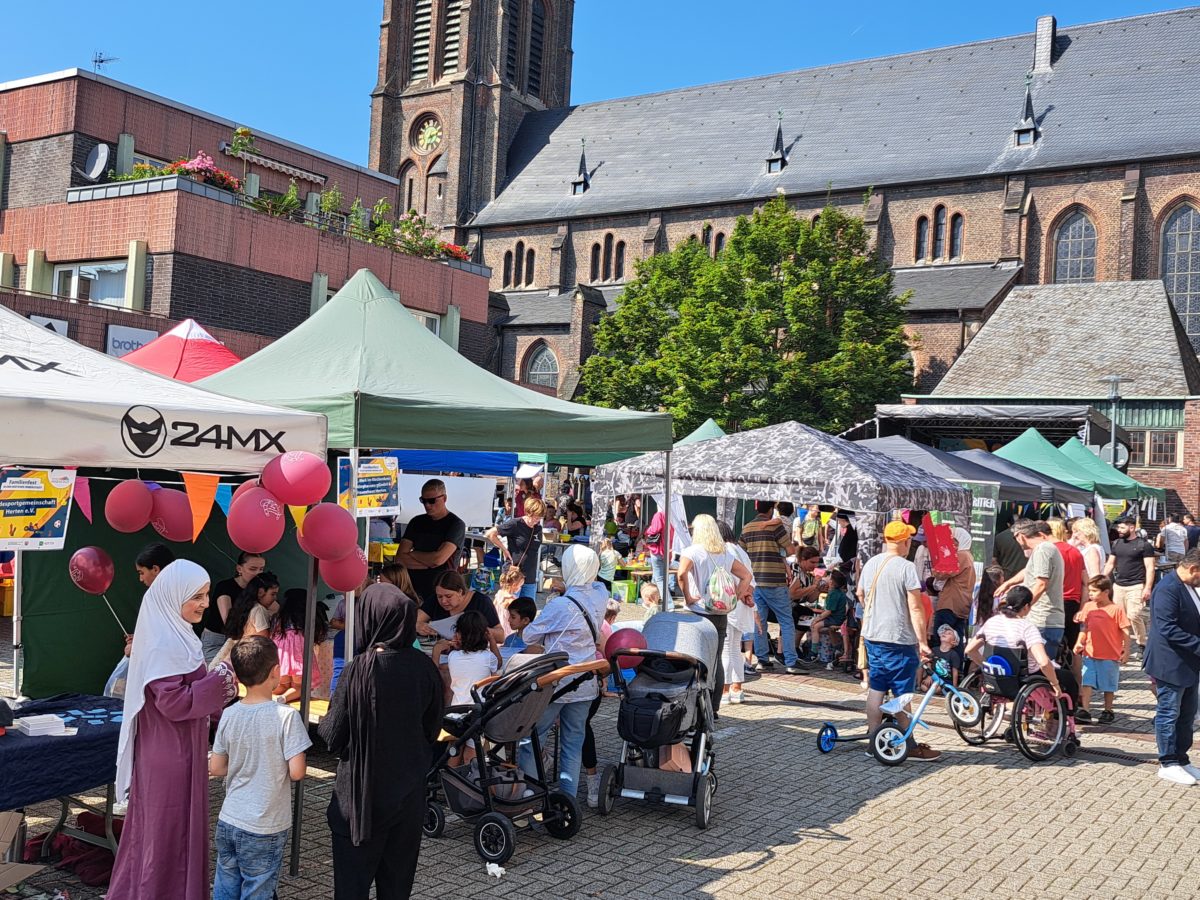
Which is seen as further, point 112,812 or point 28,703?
point 28,703

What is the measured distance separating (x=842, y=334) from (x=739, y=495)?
25728 millimetres

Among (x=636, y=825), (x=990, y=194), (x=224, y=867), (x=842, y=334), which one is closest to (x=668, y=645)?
(x=636, y=825)

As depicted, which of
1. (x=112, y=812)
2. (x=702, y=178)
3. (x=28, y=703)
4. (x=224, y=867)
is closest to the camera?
(x=224, y=867)

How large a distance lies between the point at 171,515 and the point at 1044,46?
1872 inches

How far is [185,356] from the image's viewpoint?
1067 centimetres

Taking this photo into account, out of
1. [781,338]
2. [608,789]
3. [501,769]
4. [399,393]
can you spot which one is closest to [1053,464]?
[608,789]

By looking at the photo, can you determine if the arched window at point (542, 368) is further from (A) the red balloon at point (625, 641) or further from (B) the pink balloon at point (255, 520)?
(B) the pink balloon at point (255, 520)

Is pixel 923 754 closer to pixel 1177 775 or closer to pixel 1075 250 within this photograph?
pixel 1177 775

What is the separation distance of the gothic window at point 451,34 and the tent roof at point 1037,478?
153 ft

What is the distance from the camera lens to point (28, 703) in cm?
568

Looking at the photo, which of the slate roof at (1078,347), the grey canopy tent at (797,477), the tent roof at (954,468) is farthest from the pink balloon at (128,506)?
the slate roof at (1078,347)

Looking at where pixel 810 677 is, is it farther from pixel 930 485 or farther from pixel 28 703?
pixel 28 703

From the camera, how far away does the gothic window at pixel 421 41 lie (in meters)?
57.7

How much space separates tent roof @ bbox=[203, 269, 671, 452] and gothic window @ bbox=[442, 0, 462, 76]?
52.3 meters
